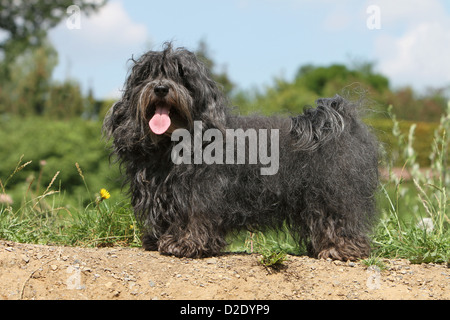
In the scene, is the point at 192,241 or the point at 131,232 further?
the point at 131,232

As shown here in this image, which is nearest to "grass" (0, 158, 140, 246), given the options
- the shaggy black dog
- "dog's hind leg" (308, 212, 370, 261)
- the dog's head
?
the shaggy black dog

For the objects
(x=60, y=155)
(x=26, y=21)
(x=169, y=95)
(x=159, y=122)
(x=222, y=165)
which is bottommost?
(x=60, y=155)

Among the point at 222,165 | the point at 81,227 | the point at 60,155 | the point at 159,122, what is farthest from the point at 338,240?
the point at 60,155

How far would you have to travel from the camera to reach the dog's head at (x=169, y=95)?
14.2ft

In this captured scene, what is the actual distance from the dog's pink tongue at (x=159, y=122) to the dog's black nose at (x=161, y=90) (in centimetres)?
15

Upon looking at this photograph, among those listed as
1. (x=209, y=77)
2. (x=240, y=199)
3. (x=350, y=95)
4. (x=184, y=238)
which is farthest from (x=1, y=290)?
(x=350, y=95)

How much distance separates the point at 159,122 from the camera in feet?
14.2

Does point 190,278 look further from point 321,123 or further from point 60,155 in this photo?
point 60,155

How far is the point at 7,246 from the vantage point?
4.34m

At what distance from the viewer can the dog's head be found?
4.32 m

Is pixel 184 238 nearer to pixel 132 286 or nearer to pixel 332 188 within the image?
pixel 132 286

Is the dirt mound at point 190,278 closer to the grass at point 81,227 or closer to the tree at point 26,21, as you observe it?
the grass at point 81,227

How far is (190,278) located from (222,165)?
0.98m

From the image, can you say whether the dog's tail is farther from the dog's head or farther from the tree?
the tree
